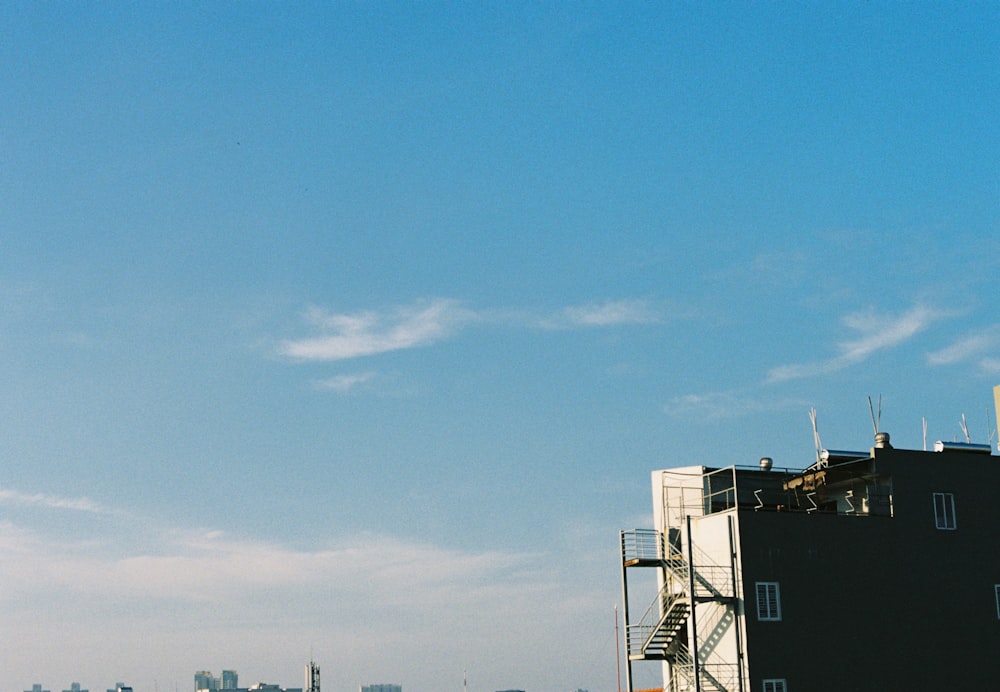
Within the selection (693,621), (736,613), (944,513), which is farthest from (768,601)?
(944,513)

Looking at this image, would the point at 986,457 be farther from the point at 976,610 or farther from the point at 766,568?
the point at 766,568

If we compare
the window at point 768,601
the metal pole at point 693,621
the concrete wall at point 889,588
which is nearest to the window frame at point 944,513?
the concrete wall at point 889,588

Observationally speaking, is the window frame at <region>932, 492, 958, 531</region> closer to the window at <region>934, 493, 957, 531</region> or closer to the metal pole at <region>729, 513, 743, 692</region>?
the window at <region>934, 493, 957, 531</region>

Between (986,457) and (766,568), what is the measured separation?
46.5 ft

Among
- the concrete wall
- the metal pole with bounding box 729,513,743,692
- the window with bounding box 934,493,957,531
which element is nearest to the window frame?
the window with bounding box 934,493,957,531

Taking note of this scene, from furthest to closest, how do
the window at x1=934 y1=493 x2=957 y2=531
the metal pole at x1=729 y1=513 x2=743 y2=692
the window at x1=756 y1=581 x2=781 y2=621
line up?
the window at x1=934 y1=493 x2=957 y2=531 < the window at x1=756 y1=581 x2=781 y2=621 < the metal pole at x1=729 y1=513 x2=743 y2=692

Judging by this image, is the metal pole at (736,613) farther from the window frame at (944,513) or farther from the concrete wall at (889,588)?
the window frame at (944,513)

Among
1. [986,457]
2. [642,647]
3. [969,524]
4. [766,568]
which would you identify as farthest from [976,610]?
[642,647]

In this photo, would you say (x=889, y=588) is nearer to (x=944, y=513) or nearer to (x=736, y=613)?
(x=944, y=513)

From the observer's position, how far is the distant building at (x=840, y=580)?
5088cm

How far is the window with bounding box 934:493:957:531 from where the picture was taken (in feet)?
180

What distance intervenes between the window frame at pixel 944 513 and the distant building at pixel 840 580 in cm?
6

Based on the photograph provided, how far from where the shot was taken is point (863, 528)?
5347 cm

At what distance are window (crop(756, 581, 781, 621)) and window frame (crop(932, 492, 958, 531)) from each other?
32.1ft
